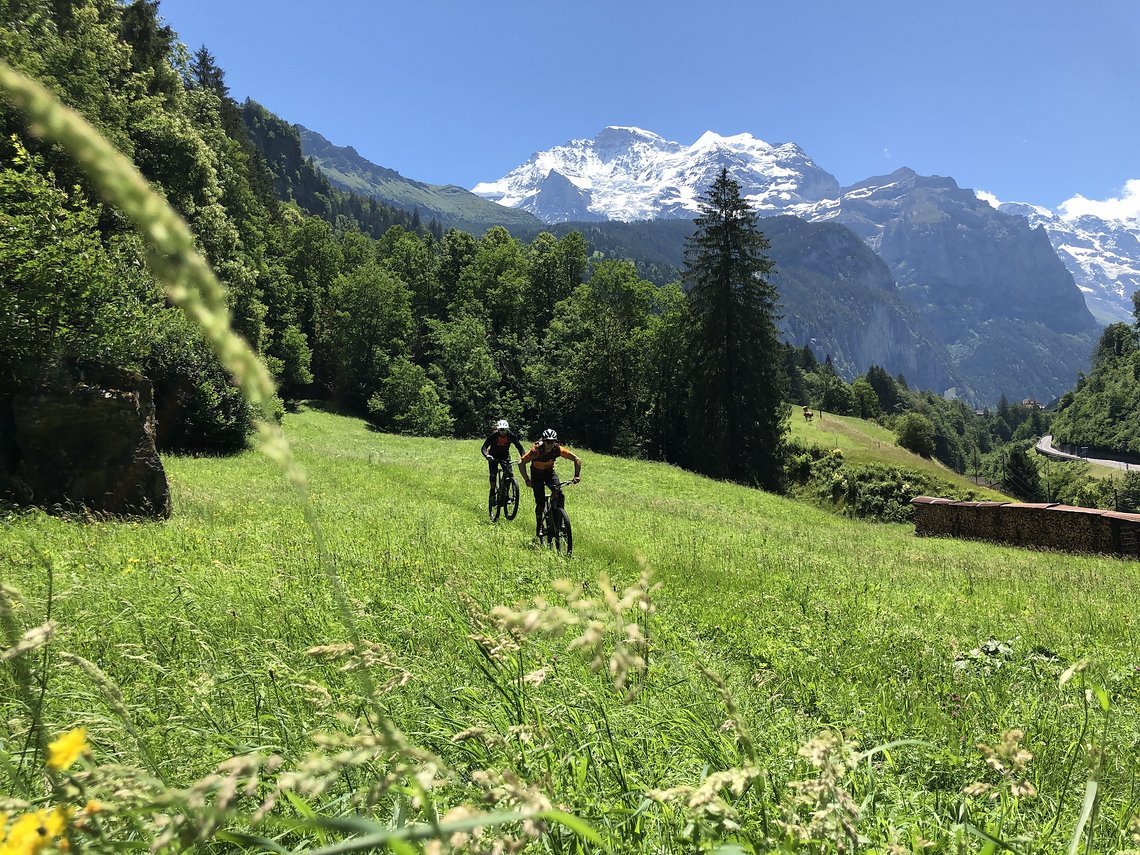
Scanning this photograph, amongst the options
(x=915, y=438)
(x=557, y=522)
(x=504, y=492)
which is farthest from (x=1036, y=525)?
(x=915, y=438)

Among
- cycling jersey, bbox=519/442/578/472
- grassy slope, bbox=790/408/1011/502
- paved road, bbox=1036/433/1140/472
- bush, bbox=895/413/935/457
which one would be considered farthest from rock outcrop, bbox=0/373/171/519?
paved road, bbox=1036/433/1140/472

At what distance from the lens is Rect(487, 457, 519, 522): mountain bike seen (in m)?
13.5

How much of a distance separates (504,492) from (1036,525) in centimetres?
1710

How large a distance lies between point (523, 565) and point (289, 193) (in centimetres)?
16336

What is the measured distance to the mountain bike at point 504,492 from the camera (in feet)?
44.4

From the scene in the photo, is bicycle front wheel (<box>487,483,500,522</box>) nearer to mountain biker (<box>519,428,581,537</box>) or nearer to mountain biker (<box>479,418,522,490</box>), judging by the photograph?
mountain biker (<box>479,418,522,490</box>)

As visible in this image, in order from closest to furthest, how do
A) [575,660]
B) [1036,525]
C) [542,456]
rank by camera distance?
[575,660] < [542,456] < [1036,525]

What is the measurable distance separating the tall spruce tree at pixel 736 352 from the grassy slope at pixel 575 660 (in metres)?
26.2

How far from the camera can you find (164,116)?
1032 inches

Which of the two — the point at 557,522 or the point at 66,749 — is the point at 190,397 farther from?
the point at 66,749

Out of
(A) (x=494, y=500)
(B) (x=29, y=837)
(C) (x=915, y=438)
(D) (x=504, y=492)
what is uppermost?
(C) (x=915, y=438)

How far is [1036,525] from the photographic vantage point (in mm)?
19047

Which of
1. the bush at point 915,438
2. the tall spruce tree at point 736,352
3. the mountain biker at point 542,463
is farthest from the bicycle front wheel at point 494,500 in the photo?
the bush at point 915,438

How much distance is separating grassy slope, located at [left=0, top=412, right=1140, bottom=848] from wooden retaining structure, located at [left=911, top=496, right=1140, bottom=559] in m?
3.59
